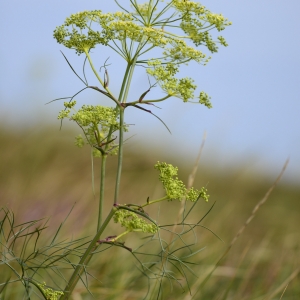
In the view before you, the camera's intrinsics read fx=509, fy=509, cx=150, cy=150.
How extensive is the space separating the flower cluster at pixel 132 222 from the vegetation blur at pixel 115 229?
0.94m

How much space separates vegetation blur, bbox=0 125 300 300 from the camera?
3.16 metres

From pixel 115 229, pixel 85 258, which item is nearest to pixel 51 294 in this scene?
pixel 85 258

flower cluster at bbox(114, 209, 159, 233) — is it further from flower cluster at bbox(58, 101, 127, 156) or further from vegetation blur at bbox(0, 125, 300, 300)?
vegetation blur at bbox(0, 125, 300, 300)

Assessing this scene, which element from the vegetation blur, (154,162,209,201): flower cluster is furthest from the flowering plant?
the vegetation blur

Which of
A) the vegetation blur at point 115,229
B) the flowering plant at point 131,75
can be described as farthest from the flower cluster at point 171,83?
the vegetation blur at point 115,229

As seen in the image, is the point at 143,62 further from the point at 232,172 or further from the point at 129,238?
the point at 232,172

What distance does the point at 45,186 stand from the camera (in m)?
4.60

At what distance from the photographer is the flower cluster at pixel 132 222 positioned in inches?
60.4

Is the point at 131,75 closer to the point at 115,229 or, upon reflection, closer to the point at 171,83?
the point at 171,83

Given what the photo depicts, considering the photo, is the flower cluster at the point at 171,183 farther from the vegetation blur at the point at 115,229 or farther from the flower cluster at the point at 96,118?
the vegetation blur at the point at 115,229

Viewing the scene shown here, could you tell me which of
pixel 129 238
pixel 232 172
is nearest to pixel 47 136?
pixel 129 238

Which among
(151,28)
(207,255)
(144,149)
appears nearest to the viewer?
(151,28)

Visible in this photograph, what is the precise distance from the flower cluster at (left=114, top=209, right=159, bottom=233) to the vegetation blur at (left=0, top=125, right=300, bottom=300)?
0.94 m

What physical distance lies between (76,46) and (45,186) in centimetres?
314
